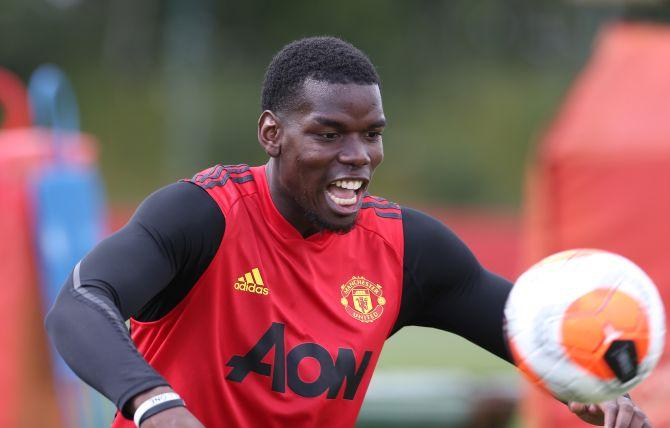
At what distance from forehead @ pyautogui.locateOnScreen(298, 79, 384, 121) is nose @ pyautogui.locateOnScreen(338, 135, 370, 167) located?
8cm

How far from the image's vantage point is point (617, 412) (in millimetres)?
3871

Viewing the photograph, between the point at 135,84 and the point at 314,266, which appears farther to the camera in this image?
the point at 135,84

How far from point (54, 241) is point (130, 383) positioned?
16.8 ft

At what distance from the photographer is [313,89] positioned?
3873 millimetres

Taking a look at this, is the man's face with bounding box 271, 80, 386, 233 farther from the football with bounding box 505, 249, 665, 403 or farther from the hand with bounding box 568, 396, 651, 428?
the hand with bounding box 568, 396, 651, 428

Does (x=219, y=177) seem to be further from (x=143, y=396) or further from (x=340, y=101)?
(x=143, y=396)

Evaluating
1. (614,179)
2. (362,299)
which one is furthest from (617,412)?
(614,179)

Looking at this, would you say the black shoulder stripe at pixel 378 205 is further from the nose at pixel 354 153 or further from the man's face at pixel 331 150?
the nose at pixel 354 153

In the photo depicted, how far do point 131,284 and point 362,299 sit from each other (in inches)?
38.6

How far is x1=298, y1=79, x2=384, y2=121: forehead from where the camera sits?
3.82 m

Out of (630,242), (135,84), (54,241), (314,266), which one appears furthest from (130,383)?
(135,84)

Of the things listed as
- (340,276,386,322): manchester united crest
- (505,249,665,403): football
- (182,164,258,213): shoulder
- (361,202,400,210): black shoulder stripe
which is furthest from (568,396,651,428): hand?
(182,164,258,213): shoulder

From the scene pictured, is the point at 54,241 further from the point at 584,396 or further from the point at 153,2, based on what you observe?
the point at 153,2

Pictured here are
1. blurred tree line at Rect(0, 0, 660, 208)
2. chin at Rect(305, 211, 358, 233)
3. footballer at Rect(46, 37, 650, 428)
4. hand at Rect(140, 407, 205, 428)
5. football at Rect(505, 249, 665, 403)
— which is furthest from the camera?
blurred tree line at Rect(0, 0, 660, 208)
